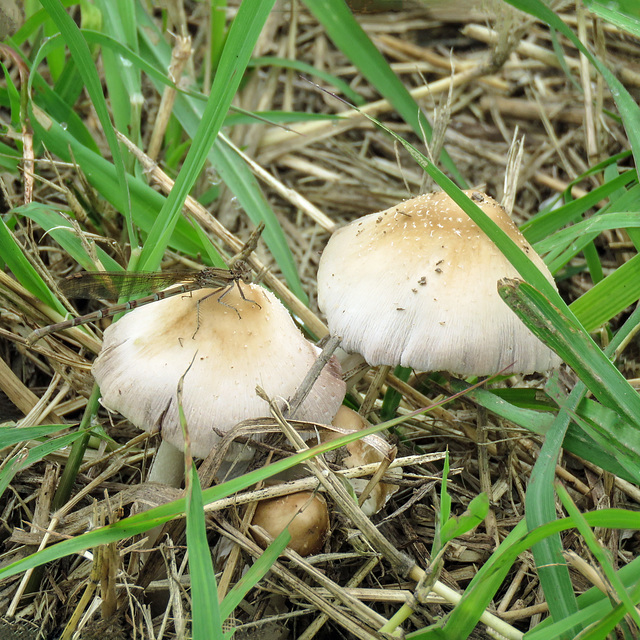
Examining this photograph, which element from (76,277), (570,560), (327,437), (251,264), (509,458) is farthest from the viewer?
(251,264)

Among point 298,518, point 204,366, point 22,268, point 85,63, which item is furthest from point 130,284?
point 298,518

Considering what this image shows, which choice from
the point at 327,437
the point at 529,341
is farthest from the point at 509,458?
the point at 327,437

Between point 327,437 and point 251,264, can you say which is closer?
point 327,437

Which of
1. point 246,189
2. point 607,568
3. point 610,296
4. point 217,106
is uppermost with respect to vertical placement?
point 217,106

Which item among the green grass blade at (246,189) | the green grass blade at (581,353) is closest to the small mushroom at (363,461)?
the green grass blade at (581,353)

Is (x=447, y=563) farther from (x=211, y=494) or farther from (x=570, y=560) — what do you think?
(x=211, y=494)

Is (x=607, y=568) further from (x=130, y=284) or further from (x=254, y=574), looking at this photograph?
(x=130, y=284)

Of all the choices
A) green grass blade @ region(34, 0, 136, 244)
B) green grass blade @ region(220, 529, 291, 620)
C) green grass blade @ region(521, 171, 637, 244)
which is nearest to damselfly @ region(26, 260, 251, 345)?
green grass blade @ region(34, 0, 136, 244)
